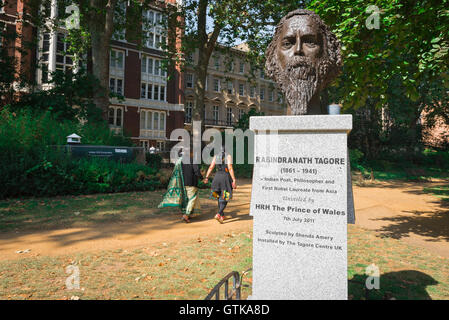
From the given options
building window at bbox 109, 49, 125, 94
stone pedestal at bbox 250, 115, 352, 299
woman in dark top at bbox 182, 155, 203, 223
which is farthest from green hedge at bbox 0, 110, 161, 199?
building window at bbox 109, 49, 125, 94

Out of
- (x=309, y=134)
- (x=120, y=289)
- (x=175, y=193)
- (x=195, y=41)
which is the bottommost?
(x=120, y=289)

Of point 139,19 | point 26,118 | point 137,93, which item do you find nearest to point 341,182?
point 26,118

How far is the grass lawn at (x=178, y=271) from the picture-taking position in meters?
3.96

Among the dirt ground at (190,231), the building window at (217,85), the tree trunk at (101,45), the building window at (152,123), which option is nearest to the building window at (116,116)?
the building window at (152,123)

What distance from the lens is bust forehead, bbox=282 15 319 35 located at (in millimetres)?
3590

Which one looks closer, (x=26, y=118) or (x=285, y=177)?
(x=285, y=177)

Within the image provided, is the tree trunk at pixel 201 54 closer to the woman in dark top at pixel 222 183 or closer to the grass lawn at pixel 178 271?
the woman in dark top at pixel 222 183

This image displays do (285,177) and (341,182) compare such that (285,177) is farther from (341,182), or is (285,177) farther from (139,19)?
(139,19)

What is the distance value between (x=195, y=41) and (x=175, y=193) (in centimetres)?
1327

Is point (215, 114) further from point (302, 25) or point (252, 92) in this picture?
point (302, 25)

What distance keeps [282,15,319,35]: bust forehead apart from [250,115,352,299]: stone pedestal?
1.13 metres

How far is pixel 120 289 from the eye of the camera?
4.04 m

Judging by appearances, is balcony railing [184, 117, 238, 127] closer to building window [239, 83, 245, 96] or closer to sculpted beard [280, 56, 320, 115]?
building window [239, 83, 245, 96]

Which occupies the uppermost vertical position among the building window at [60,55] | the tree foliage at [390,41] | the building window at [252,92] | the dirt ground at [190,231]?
the building window at [252,92]
